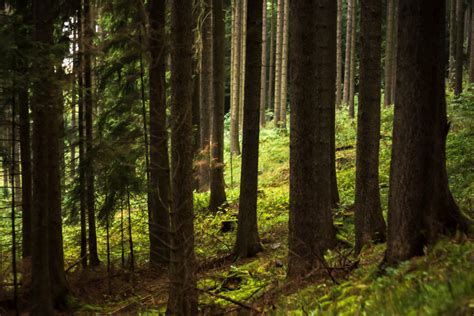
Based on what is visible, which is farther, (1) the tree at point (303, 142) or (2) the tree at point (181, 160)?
(1) the tree at point (303, 142)

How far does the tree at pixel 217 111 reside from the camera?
17.4 metres

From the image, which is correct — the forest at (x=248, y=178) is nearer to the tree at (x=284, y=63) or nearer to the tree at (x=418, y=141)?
the tree at (x=418, y=141)

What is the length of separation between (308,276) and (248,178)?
4406 millimetres

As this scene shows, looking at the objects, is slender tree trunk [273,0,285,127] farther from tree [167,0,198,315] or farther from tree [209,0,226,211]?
tree [167,0,198,315]

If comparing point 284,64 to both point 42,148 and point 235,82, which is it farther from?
point 42,148

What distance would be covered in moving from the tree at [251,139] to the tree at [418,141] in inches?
209

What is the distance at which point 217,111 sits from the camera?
58.3 ft

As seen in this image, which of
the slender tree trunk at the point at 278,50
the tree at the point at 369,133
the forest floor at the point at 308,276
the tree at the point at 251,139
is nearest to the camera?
the forest floor at the point at 308,276

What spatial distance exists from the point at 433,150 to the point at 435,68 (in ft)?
3.37

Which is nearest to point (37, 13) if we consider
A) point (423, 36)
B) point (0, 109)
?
point (0, 109)

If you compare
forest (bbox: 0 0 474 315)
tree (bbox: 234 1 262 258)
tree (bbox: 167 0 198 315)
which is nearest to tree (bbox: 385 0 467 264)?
forest (bbox: 0 0 474 315)

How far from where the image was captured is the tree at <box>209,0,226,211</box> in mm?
17391

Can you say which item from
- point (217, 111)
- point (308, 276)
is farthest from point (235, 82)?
point (308, 276)

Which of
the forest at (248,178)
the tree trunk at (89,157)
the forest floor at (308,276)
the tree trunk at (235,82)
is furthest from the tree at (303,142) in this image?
the tree trunk at (235,82)
